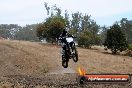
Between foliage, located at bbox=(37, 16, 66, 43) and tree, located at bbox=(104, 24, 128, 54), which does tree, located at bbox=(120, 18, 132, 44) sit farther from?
tree, located at bbox=(104, 24, 128, 54)

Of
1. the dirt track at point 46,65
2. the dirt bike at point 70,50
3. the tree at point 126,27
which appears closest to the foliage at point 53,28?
the dirt track at point 46,65

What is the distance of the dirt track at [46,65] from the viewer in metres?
59.7

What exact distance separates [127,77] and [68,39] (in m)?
12.3

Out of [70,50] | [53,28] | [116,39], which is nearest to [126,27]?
[116,39]

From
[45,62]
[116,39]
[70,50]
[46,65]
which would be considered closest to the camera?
[70,50]

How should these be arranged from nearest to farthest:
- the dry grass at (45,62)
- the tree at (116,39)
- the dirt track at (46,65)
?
1. the dirt track at (46,65)
2. the dry grass at (45,62)
3. the tree at (116,39)

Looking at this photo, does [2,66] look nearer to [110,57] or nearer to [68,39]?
[110,57]

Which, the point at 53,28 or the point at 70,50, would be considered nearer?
the point at 70,50

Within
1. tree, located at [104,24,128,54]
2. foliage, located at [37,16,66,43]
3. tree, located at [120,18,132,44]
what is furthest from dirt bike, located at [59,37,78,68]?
tree, located at [120,18,132,44]

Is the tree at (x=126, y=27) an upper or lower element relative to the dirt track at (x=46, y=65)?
upper

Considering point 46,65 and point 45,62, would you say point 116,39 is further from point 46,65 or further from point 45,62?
point 46,65

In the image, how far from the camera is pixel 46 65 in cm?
7294

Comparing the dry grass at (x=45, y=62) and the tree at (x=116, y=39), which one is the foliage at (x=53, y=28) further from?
the tree at (x=116, y=39)

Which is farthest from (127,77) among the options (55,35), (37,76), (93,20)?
(93,20)
